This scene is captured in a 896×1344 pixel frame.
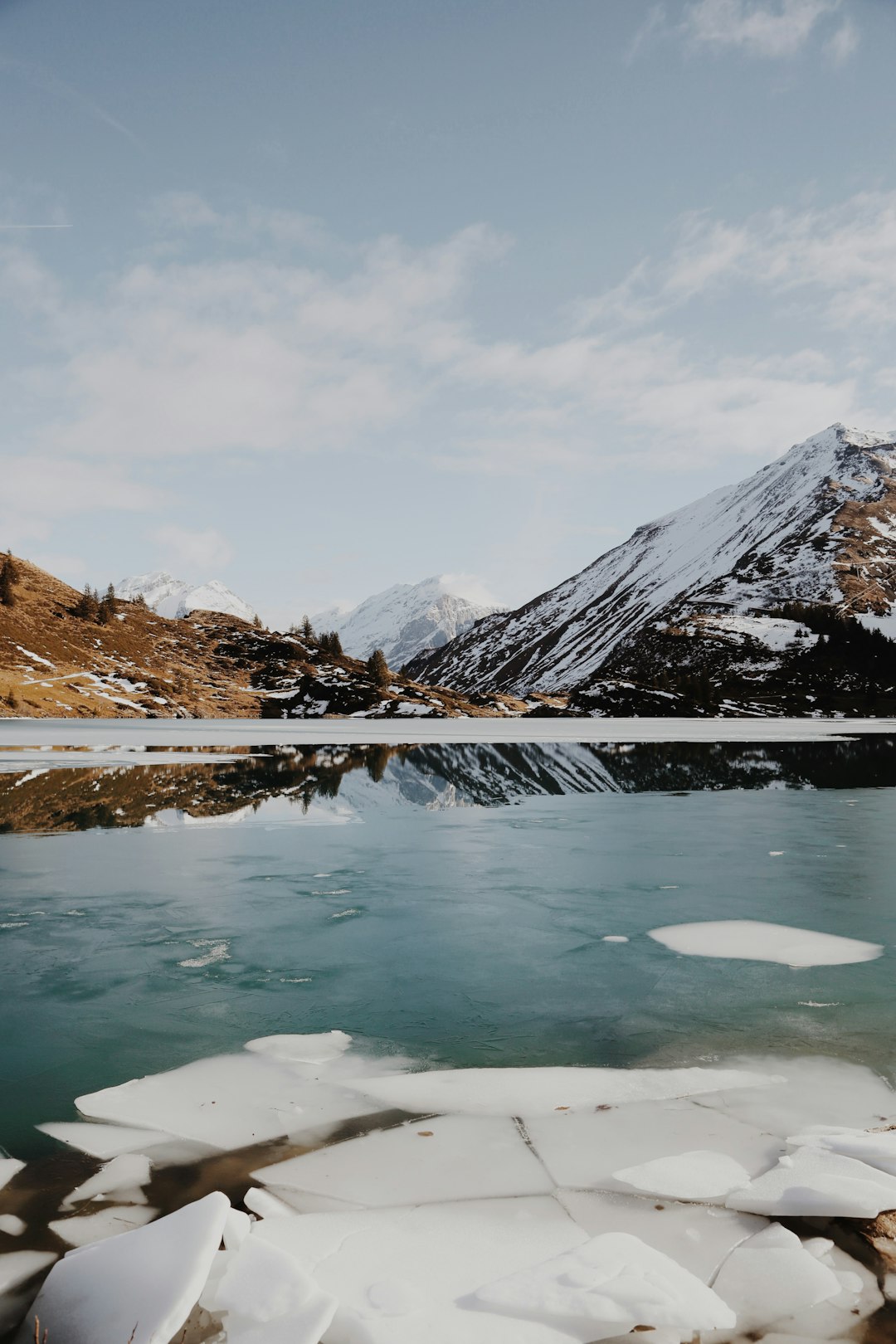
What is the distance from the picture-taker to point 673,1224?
475 centimetres

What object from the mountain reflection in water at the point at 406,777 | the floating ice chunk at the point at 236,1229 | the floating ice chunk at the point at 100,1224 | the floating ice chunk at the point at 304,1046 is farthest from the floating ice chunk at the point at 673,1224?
the mountain reflection in water at the point at 406,777

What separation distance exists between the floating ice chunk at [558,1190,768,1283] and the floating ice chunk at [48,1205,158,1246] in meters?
2.58

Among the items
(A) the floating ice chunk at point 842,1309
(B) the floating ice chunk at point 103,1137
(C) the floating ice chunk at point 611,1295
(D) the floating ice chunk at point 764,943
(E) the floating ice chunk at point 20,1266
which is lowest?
(D) the floating ice chunk at point 764,943

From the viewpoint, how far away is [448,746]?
6156 cm

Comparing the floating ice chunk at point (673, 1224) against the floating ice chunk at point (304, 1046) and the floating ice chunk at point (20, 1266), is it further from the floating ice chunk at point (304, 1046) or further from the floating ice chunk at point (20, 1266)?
the floating ice chunk at point (20, 1266)

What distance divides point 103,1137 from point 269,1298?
94.3 inches

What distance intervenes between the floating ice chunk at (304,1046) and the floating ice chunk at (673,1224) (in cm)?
286

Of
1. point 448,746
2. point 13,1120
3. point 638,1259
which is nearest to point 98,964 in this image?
point 13,1120

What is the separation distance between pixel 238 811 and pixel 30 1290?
1978 cm

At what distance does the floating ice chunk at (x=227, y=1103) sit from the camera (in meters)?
5.94

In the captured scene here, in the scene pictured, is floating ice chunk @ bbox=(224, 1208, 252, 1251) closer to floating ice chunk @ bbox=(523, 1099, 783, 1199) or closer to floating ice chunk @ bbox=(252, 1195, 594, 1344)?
floating ice chunk @ bbox=(252, 1195, 594, 1344)

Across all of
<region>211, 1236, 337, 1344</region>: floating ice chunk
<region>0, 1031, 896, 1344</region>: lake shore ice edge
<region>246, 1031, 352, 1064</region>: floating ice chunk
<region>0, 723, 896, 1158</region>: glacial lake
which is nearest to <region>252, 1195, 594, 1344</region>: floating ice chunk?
<region>0, 1031, 896, 1344</region>: lake shore ice edge

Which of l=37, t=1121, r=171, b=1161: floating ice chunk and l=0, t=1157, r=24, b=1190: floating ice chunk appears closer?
l=0, t=1157, r=24, b=1190: floating ice chunk

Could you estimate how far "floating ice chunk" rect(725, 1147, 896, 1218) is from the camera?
4809 millimetres
